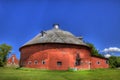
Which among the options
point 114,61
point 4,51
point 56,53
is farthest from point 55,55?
point 114,61

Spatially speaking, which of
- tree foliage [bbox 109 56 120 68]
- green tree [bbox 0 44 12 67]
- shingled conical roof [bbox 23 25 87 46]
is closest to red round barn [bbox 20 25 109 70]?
shingled conical roof [bbox 23 25 87 46]

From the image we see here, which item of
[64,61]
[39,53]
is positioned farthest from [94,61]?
[39,53]

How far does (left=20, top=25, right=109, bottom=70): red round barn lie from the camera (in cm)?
5678

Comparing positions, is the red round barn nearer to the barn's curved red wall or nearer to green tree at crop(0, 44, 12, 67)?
the barn's curved red wall

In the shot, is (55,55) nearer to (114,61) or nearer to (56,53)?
(56,53)

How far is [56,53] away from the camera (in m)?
56.8

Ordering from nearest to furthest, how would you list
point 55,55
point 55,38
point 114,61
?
point 55,55 < point 55,38 < point 114,61

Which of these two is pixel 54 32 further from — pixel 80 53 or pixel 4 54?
A: pixel 4 54

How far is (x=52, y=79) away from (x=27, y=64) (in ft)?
98.7

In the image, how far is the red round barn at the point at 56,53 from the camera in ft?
186

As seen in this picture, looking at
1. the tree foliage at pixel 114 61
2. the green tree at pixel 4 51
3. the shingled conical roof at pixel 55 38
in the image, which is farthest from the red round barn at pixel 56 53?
the tree foliage at pixel 114 61

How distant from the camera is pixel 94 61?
6431 cm

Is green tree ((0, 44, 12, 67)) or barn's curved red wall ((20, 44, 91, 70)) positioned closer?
barn's curved red wall ((20, 44, 91, 70))

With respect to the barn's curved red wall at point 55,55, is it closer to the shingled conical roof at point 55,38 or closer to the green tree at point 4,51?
the shingled conical roof at point 55,38
